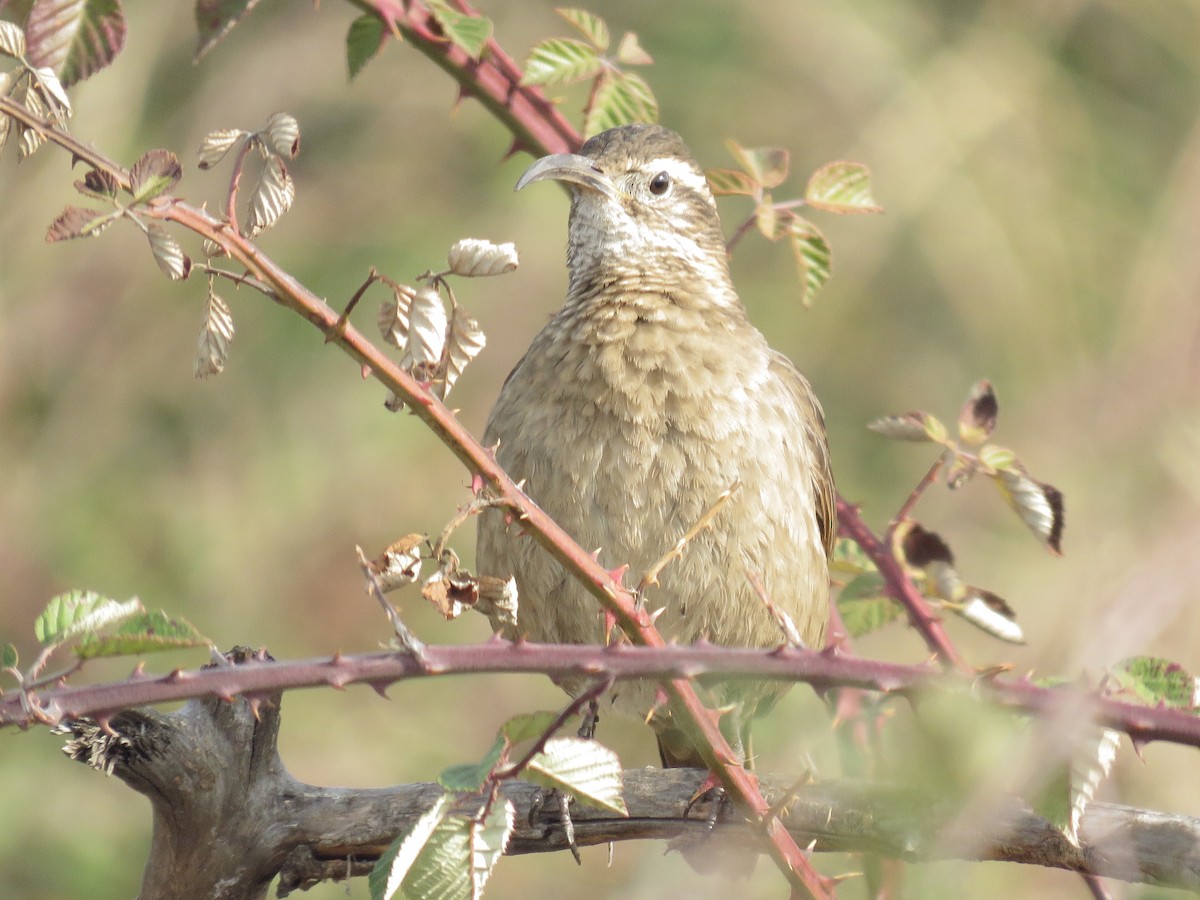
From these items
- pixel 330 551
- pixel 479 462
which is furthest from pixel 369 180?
pixel 479 462

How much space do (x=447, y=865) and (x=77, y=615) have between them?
0.57 m

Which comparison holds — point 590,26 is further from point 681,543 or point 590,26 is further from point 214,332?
point 681,543

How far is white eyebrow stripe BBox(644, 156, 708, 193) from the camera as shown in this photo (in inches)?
167

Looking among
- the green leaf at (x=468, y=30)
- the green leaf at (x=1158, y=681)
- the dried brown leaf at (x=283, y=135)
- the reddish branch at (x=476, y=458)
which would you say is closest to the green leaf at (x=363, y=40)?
the green leaf at (x=468, y=30)

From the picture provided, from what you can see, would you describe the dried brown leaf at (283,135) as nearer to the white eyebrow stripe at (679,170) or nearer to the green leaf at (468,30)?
the green leaf at (468,30)

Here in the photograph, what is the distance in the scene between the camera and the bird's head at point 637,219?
411 centimetres

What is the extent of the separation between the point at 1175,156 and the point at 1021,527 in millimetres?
2229

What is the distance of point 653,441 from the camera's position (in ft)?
12.3

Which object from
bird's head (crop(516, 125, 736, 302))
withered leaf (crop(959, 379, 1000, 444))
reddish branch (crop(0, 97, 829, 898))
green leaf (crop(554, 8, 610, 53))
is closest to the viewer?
reddish branch (crop(0, 97, 829, 898))

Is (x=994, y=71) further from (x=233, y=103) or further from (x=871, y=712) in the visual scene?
(x=871, y=712)

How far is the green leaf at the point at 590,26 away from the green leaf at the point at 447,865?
1954 mm

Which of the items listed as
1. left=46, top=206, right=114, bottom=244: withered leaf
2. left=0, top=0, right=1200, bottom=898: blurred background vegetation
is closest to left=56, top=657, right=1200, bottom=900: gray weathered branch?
left=46, top=206, right=114, bottom=244: withered leaf

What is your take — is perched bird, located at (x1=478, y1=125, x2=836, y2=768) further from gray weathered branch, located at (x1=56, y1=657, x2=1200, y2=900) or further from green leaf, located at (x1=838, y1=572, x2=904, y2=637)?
gray weathered branch, located at (x1=56, y1=657, x2=1200, y2=900)

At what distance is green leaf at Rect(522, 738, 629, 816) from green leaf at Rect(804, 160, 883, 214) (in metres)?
1.78
